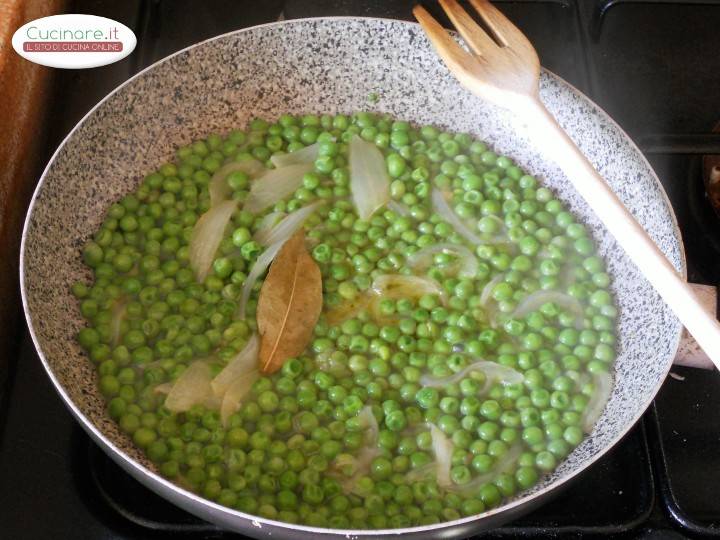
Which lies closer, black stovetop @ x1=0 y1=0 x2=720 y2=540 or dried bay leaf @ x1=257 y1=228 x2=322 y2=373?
black stovetop @ x1=0 y1=0 x2=720 y2=540

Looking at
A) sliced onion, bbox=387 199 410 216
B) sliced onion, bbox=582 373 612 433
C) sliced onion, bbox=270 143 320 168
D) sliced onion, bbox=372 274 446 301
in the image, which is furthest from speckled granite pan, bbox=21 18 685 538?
sliced onion, bbox=372 274 446 301

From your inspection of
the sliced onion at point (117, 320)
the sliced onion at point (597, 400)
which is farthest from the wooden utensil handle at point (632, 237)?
the sliced onion at point (117, 320)

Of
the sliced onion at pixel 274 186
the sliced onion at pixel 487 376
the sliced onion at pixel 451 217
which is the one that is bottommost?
the sliced onion at pixel 487 376

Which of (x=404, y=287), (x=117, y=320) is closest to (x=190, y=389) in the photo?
(x=117, y=320)

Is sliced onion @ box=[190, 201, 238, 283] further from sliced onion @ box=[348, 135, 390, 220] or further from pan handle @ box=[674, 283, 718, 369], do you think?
pan handle @ box=[674, 283, 718, 369]

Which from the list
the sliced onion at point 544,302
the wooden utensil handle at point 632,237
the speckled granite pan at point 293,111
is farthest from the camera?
the sliced onion at point 544,302

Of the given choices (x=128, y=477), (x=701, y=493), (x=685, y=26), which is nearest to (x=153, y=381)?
(x=128, y=477)

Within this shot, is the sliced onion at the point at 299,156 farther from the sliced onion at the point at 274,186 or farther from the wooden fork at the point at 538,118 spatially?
the wooden fork at the point at 538,118

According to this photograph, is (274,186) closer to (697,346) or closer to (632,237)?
(632,237)
